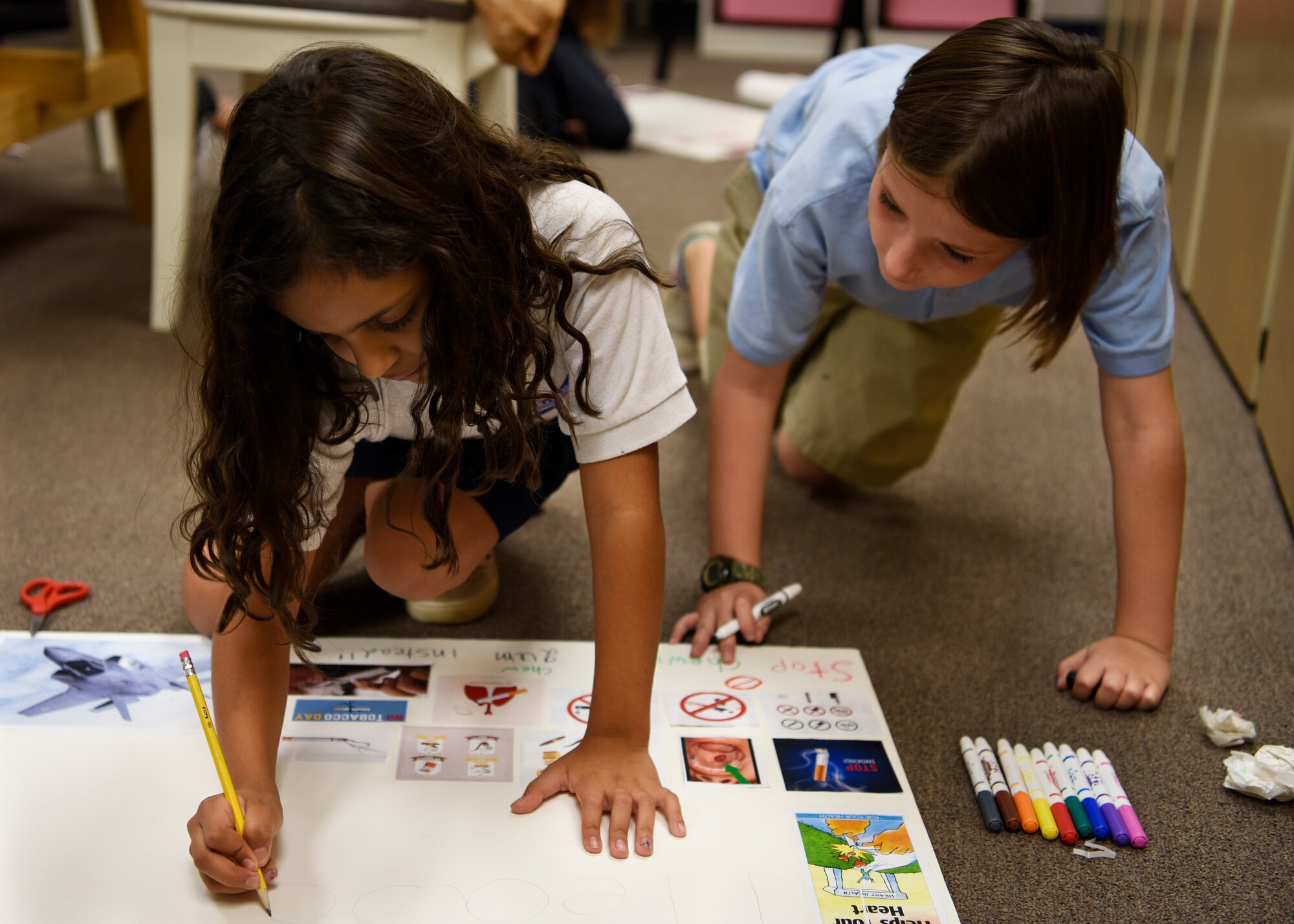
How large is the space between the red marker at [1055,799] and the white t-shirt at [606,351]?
13.6 inches

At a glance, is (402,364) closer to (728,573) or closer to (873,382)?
(728,573)


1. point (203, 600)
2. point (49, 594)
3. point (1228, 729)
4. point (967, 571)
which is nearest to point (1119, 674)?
point (1228, 729)

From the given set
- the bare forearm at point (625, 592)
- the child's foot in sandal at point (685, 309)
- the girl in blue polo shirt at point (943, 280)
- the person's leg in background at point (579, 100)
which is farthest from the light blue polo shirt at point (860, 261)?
the person's leg in background at point (579, 100)

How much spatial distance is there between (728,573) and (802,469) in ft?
0.94

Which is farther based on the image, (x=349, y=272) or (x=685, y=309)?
(x=685, y=309)

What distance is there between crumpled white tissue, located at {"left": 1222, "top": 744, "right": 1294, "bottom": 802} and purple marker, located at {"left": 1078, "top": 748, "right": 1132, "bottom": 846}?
0.10 meters

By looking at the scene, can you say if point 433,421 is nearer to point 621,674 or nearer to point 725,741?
point 621,674

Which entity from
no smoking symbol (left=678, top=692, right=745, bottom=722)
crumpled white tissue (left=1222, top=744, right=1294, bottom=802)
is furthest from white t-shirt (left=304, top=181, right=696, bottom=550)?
crumpled white tissue (left=1222, top=744, right=1294, bottom=802)

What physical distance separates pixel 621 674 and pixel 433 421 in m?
0.20

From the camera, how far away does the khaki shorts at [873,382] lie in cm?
110

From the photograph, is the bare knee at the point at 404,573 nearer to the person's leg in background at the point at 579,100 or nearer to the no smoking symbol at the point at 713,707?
the no smoking symbol at the point at 713,707

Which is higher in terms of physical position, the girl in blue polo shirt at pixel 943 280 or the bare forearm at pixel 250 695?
the girl in blue polo shirt at pixel 943 280

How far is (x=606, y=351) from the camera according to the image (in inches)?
28.4

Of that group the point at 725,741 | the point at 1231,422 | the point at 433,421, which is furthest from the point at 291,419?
the point at 1231,422
